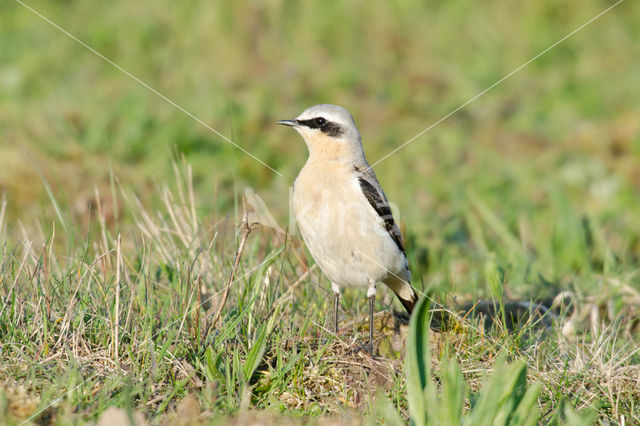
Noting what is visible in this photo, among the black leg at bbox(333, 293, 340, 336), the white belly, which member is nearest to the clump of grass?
the black leg at bbox(333, 293, 340, 336)

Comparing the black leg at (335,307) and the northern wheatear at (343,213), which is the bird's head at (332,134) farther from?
the black leg at (335,307)

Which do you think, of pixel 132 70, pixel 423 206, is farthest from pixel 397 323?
pixel 132 70

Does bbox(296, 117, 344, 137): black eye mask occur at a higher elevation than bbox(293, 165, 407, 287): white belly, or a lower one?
higher

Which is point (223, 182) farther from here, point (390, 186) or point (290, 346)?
point (290, 346)

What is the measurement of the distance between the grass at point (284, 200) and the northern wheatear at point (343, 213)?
0.81ft

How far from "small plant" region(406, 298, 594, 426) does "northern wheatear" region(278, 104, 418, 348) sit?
101 centimetres

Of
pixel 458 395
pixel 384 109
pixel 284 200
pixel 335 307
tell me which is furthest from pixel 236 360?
pixel 384 109

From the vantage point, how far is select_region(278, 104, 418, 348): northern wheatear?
4492 millimetres

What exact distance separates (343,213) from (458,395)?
168 centimetres

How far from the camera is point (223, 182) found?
8516 millimetres

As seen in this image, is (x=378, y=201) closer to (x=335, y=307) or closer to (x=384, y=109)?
(x=335, y=307)

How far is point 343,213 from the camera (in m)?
4.50

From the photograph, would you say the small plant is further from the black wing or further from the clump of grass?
the black wing

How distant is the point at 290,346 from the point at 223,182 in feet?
15.7
